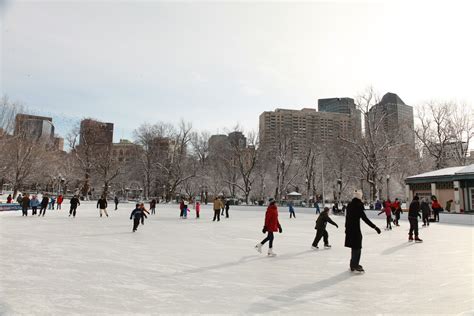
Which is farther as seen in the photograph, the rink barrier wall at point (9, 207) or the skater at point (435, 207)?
the rink barrier wall at point (9, 207)

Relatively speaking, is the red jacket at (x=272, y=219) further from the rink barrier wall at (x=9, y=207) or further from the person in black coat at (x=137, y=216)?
the rink barrier wall at (x=9, y=207)

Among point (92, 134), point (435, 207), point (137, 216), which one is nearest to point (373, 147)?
point (435, 207)

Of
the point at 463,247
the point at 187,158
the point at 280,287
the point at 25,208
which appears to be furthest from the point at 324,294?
the point at 187,158

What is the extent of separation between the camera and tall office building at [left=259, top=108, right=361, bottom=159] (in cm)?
4770

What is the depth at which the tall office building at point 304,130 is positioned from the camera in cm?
4770

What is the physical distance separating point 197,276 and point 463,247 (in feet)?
29.7

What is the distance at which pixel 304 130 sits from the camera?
6153cm

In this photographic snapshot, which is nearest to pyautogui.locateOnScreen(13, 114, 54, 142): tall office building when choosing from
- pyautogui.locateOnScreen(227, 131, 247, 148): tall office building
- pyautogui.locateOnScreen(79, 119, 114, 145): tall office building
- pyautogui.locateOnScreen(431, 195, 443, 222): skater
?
pyautogui.locateOnScreen(79, 119, 114, 145): tall office building

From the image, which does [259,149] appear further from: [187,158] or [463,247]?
[463,247]

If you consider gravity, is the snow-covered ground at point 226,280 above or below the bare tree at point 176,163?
below

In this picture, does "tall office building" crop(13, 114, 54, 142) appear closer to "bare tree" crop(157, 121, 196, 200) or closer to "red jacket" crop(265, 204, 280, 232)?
"bare tree" crop(157, 121, 196, 200)

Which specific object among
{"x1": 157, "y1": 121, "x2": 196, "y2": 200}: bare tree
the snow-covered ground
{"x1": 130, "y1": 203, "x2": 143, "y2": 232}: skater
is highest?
{"x1": 157, "y1": 121, "x2": 196, "y2": 200}: bare tree

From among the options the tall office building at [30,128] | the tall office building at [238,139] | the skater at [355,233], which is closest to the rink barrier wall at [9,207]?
the tall office building at [30,128]

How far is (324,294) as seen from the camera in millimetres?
4992
